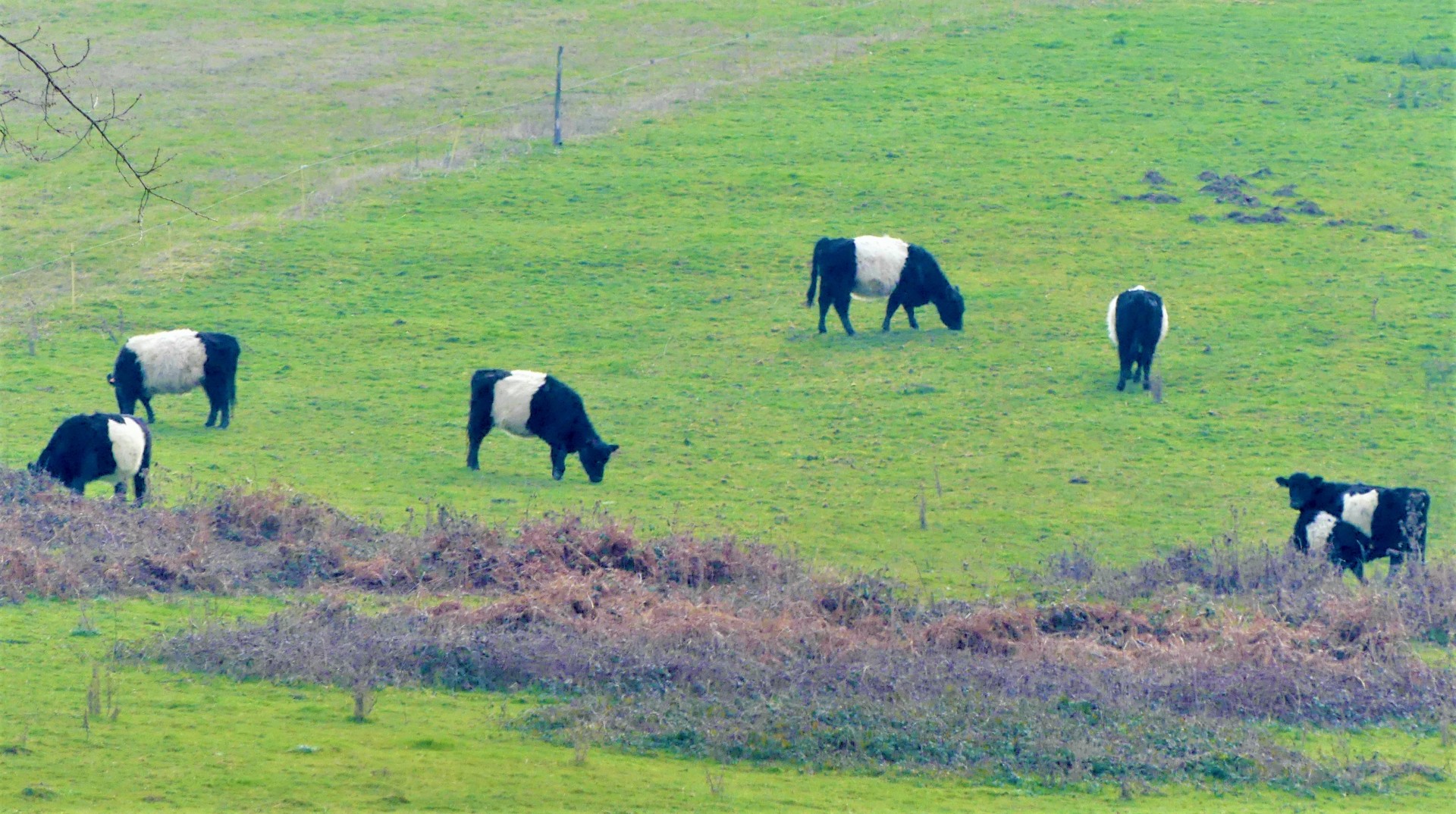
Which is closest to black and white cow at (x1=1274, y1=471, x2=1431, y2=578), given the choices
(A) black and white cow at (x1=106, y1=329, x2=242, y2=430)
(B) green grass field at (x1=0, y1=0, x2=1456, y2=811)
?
(B) green grass field at (x1=0, y1=0, x2=1456, y2=811)

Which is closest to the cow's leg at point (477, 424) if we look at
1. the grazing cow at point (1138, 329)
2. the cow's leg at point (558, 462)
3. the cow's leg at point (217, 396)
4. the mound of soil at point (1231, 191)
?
the cow's leg at point (558, 462)

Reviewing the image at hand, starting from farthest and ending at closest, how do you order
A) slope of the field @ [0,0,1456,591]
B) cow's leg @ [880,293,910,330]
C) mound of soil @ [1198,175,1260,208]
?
mound of soil @ [1198,175,1260,208], cow's leg @ [880,293,910,330], slope of the field @ [0,0,1456,591]

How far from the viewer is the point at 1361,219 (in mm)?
34500

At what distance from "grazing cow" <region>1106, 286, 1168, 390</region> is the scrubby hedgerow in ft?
26.3

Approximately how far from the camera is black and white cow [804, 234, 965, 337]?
29.0m

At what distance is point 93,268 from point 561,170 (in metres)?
11.2

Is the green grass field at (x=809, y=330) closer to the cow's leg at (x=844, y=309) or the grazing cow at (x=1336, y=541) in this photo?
the cow's leg at (x=844, y=309)

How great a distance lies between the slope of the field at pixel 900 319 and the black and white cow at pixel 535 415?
421 mm

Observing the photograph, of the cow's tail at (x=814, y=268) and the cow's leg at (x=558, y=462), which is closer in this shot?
the cow's leg at (x=558, y=462)

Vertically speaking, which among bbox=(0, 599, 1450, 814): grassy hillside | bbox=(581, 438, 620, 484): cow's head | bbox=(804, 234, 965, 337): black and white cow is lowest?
bbox=(0, 599, 1450, 814): grassy hillside

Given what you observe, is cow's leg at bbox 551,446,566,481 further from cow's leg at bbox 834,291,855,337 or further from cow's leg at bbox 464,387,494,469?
cow's leg at bbox 834,291,855,337

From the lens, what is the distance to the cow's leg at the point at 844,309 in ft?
95.6

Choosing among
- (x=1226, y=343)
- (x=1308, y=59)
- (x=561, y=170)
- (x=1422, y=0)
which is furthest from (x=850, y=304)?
(x=1422, y=0)

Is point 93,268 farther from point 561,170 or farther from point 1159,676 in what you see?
point 1159,676
